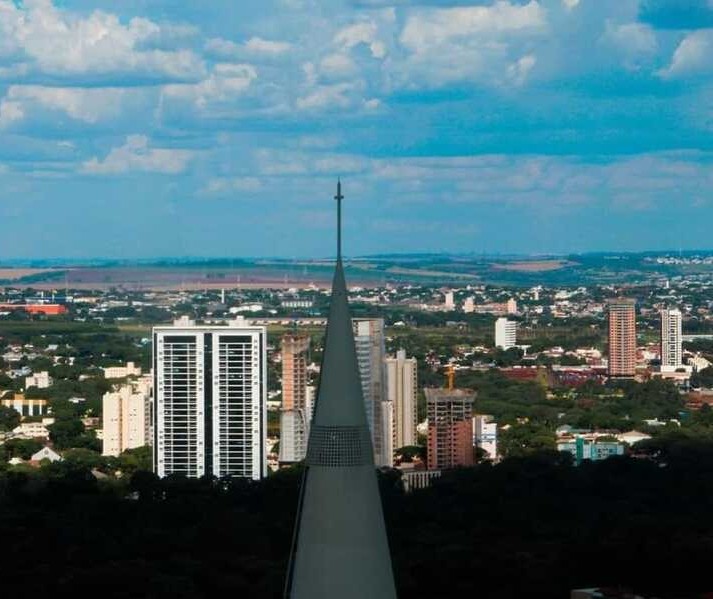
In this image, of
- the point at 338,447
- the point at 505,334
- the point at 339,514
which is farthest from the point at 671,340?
the point at 339,514

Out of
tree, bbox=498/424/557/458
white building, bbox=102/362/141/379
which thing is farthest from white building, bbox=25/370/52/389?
tree, bbox=498/424/557/458

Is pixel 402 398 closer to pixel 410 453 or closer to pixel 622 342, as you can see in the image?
pixel 410 453

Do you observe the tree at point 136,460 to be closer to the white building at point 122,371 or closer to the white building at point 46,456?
the white building at point 46,456

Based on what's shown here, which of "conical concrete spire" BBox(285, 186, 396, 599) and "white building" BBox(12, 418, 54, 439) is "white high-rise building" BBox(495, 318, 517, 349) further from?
"conical concrete spire" BBox(285, 186, 396, 599)

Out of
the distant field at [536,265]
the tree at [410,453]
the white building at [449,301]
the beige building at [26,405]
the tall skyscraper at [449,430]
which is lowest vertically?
the beige building at [26,405]

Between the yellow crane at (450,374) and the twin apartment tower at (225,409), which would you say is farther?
the yellow crane at (450,374)

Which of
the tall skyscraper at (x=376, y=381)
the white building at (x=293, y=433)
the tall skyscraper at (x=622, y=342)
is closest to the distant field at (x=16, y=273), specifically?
the tall skyscraper at (x=622, y=342)
